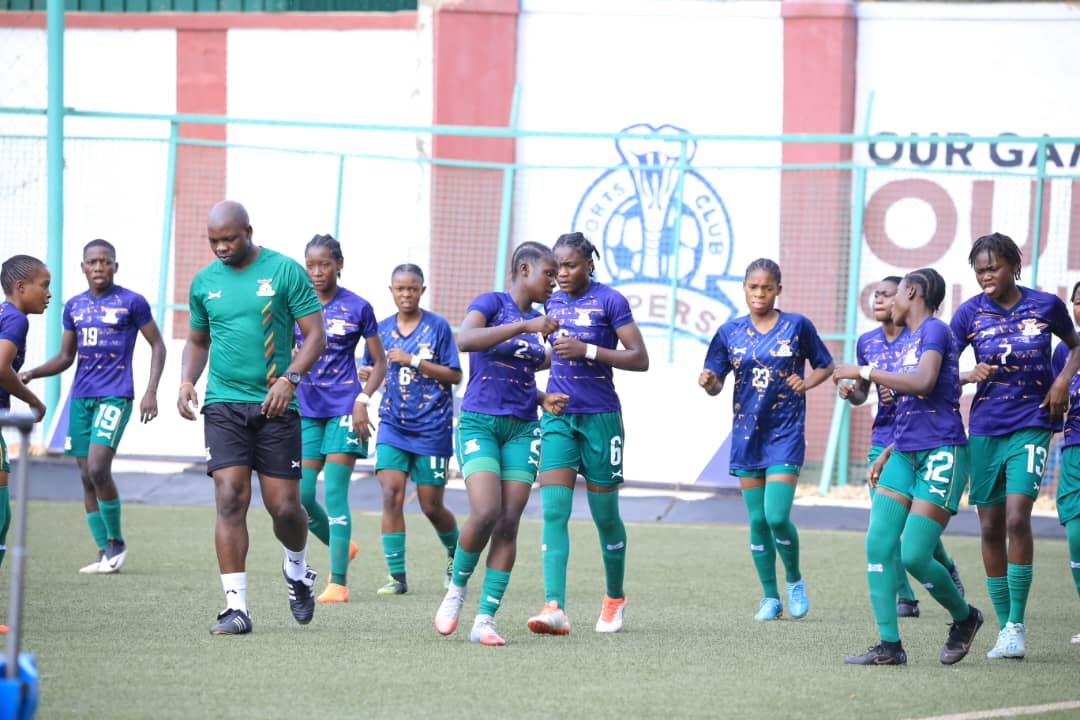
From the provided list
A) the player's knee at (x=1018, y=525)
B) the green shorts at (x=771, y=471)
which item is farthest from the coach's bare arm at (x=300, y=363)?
the player's knee at (x=1018, y=525)

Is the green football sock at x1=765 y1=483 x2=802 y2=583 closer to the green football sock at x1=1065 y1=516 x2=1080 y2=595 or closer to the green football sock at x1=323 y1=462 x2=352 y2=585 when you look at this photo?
the green football sock at x1=1065 y1=516 x2=1080 y2=595

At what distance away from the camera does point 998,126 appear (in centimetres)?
1839

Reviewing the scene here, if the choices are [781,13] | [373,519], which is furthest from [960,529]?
[781,13]

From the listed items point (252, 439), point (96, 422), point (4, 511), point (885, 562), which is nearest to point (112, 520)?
point (96, 422)

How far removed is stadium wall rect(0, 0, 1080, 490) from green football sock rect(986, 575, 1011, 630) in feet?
30.5

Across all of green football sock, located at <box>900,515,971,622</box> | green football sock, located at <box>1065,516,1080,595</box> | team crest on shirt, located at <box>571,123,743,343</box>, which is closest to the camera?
green football sock, located at <box>900,515,971,622</box>

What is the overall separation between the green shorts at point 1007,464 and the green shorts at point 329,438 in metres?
4.08

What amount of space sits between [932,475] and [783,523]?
1.98m

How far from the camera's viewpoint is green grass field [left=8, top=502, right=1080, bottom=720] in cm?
636

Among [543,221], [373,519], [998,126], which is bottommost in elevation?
[373,519]

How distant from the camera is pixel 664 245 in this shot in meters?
18.6

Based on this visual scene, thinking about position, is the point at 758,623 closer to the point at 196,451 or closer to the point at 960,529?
the point at 960,529

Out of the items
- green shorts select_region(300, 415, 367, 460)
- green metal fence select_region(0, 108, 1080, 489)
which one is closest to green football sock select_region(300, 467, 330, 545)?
green shorts select_region(300, 415, 367, 460)

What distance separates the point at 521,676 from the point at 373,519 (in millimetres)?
7940
